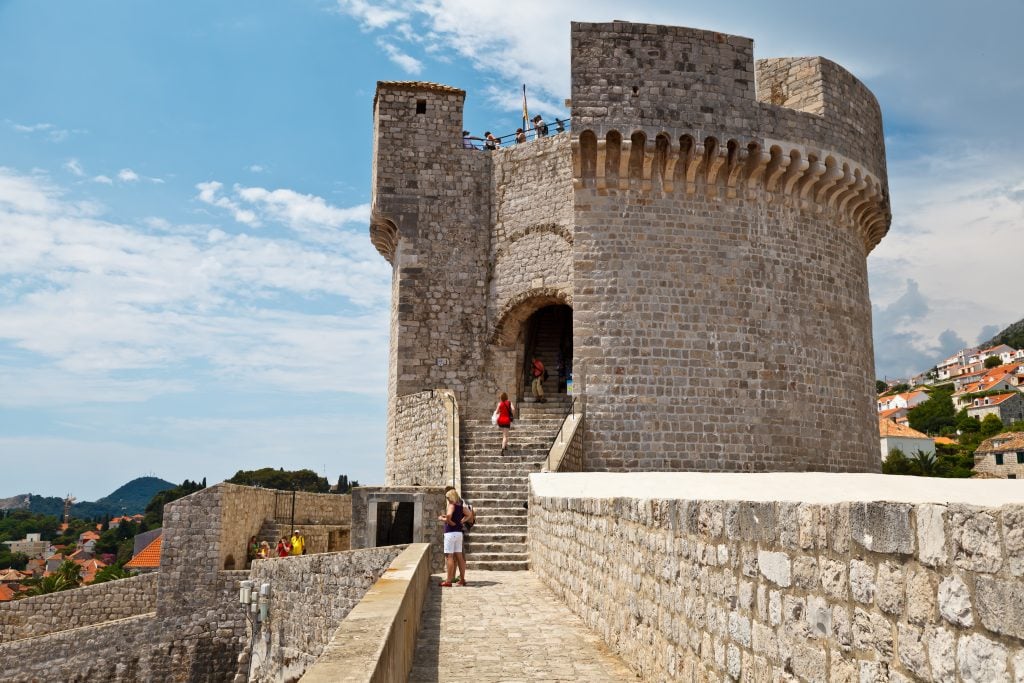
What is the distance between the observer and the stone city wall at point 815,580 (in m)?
2.04

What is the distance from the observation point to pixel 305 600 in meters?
13.2

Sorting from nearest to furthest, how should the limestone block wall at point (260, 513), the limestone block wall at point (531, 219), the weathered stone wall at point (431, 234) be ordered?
the limestone block wall at point (531, 219) → the limestone block wall at point (260, 513) → the weathered stone wall at point (431, 234)

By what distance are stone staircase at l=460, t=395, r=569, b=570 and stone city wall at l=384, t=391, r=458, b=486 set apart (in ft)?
1.37

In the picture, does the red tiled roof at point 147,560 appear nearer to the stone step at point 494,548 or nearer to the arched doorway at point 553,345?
the arched doorway at point 553,345

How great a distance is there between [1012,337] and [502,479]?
5585 inches

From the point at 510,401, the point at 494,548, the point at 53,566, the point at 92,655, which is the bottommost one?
the point at 53,566

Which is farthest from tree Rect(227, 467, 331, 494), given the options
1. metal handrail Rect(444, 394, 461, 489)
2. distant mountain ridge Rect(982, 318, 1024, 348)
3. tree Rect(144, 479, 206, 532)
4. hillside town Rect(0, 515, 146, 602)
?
distant mountain ridge Rect(982, 318, 1024, 348)

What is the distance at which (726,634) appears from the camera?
3.70 metres

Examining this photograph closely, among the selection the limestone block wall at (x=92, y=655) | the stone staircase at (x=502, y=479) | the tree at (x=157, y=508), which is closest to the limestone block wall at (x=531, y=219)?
the stone staircase at (x=502, y=479)

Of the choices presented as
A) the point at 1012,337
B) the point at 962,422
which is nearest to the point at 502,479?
the point at 962,422

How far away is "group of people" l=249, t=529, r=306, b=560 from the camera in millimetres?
17484

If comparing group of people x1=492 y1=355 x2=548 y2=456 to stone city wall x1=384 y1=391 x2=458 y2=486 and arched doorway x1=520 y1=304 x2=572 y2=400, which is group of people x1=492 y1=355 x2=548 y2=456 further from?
stone city wall x1=384 y1=391 x2=458 y2=486

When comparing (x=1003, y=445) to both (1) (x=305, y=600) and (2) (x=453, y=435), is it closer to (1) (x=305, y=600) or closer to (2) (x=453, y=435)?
(2) (x=453, y=435)

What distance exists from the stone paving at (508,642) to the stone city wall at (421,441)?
5438mm
